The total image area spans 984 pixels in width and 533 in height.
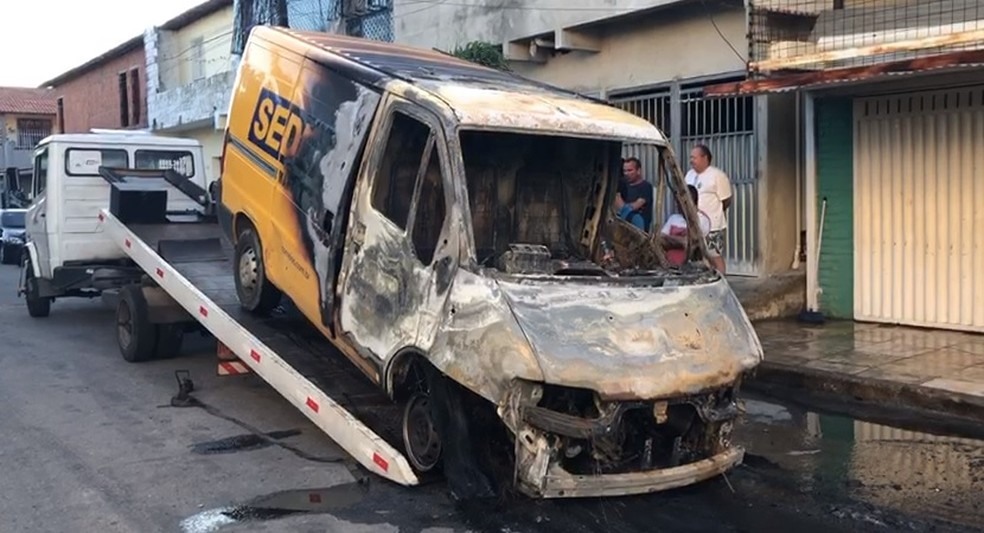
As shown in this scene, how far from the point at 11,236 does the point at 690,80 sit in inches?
736

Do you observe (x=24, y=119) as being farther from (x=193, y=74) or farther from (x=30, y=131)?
(x=193, y=74)

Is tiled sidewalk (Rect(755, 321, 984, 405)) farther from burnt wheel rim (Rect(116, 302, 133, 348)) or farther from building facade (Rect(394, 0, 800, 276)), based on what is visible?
burnt wheel rim (Rect(116, 302, 133, 348))

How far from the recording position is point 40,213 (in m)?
11.6

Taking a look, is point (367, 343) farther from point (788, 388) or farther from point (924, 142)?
point (924, 142)

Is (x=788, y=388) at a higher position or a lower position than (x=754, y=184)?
lower

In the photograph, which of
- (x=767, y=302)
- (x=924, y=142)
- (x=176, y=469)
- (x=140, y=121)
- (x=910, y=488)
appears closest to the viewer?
(x=910, y=488)

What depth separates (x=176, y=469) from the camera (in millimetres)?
6148

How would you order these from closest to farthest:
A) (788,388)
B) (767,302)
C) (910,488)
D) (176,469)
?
1. (910,488)
2. (176,469)
3. (788,388)
4. (767,302)

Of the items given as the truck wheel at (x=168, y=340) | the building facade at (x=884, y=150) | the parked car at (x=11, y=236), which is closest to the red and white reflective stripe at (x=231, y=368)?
the truck wheel at (x=168, y=340)

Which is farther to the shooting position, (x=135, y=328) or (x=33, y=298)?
(x=33, y=298)

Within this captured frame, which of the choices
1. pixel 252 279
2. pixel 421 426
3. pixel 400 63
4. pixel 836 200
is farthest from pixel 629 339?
pixel 836 200

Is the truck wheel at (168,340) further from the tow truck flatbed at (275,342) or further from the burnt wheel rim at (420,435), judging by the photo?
the burnt wheel rim at (420,435)

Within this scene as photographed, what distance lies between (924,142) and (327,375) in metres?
6.57

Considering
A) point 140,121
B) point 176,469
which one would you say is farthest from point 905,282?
point 140,121
